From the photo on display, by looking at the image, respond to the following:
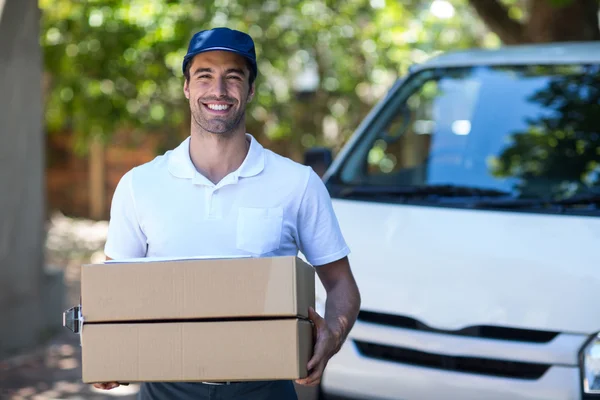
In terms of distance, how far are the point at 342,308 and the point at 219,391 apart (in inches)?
16.3

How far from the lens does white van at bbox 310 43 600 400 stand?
3.67 meters

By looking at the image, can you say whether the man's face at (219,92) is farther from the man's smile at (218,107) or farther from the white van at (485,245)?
the white van at (485,245)

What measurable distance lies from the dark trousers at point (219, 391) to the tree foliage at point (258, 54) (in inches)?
265

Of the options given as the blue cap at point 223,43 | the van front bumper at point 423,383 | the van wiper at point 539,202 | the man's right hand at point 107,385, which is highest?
the blue cap at point 223,43

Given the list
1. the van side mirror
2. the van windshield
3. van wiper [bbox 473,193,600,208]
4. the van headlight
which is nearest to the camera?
the van headlight

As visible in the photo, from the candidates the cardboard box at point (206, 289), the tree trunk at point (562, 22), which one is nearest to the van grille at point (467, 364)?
the cardboard box at point (206, 289)

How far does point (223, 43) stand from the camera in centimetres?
284

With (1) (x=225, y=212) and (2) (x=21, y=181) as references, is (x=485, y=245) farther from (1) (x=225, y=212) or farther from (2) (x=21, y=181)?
(2) (x=21, y=181)

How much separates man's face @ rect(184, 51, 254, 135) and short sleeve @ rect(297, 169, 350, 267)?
0.28 meters

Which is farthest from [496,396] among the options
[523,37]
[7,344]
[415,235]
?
[523,37]

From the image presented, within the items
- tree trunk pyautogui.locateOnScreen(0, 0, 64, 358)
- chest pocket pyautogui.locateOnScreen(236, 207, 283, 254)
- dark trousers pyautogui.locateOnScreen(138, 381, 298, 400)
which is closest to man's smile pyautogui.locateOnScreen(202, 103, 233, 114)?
chest pocket pyautogui.locateOnScreen(236, 207, 283, 254)

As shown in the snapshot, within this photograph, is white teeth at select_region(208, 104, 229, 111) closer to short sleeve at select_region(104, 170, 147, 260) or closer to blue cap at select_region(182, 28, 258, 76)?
blue cap at select_region(182, 28, 258, 76)

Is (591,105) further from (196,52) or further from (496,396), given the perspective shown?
(196,52)

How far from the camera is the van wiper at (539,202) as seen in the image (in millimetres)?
4242
